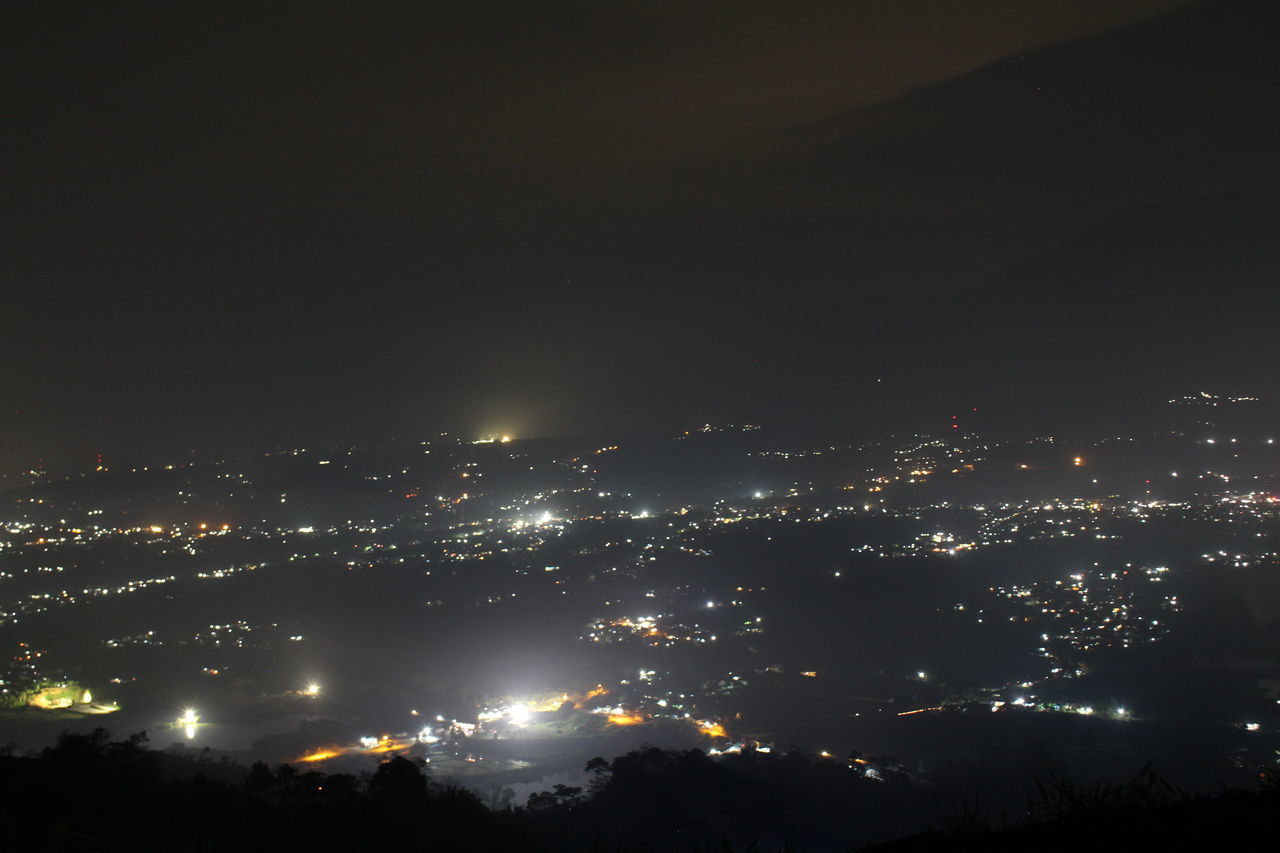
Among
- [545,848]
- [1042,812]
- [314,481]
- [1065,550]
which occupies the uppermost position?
[314,481]

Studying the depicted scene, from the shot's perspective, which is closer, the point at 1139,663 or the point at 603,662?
the point at 1139,663

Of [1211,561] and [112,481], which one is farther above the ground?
[112,481]

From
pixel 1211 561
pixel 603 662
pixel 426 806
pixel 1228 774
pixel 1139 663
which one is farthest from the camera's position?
pixel 1211 561

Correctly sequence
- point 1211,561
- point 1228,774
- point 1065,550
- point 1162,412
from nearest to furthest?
1. point 1228,774
2. point 1211,561
3. point 1065,550
4. point 1162,412

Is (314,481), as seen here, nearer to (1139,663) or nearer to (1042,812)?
(1139,663)

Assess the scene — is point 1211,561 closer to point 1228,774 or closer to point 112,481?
point 1228,774

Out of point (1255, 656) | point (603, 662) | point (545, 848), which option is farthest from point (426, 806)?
point (1255, 656)
